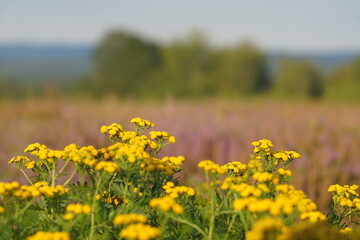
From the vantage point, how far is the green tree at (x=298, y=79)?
42031mm

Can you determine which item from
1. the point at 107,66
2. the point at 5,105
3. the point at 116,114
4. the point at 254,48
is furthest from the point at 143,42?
the point at 116,114

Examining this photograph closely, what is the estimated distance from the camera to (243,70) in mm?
49719

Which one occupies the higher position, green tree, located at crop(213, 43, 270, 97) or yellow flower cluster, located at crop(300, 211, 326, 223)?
yellow flower cluster, located at crop(300, 211, 326, 223)

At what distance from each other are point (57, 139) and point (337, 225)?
22.8ft

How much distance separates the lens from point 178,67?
160 ft

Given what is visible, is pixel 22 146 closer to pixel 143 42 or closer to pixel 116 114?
pixel 116 114

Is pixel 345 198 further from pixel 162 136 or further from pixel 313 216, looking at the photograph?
pixel 162 136

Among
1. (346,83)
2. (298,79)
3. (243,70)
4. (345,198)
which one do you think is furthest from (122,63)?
(345,198)

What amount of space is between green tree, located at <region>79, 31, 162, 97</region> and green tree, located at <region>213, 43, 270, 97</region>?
709 cm

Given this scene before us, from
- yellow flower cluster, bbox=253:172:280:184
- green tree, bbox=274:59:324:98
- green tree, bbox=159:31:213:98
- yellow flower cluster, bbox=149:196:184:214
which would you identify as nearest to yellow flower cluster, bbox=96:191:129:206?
yellow flower cluster, bbox=149:196:184:214

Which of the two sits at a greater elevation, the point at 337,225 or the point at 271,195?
the point at 271,195

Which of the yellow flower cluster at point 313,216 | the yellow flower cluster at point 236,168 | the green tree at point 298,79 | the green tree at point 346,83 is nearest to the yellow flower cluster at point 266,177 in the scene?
the yellow flower cluster at point 313,216

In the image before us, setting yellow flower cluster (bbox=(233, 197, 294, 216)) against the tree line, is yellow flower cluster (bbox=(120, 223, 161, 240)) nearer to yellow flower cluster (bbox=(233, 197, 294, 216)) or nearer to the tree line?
yellow flower cluster (bbox=(233, 197, 294, 216))

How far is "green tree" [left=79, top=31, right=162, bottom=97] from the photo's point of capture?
48.7m
